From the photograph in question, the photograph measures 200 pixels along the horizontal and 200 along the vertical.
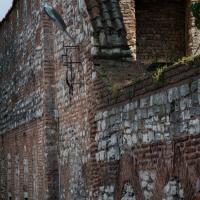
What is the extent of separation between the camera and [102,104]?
11.0 metres

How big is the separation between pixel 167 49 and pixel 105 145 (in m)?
2.96

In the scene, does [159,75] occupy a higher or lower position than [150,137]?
higher

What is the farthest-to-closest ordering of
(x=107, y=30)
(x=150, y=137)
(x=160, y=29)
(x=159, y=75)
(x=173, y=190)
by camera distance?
(x=160, y=29) → (x=107, y=30) → (x=150, y=137) → (x=159, y=75) → (x=173, y=190)

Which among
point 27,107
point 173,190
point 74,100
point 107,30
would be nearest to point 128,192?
point 173,190

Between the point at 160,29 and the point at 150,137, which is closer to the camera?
the point at 150,137

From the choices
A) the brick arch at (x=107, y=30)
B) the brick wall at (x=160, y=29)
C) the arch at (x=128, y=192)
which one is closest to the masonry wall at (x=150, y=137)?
the arch at (x=128, y=192)

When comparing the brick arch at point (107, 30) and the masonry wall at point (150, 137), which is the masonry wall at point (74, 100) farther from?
the masonry wall at point (150, 137)

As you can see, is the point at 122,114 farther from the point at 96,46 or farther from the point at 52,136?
the point at 52,136

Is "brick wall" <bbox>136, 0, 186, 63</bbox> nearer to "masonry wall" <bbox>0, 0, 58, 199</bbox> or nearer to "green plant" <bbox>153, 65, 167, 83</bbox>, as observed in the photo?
"masonry wall" <bbox>0, 0, 58, 199</bbox>

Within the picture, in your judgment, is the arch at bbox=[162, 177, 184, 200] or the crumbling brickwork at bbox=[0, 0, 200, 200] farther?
the crumbling brickwork at bbox=[0, 0, 200, 200]

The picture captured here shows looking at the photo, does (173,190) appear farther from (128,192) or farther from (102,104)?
(102,104)

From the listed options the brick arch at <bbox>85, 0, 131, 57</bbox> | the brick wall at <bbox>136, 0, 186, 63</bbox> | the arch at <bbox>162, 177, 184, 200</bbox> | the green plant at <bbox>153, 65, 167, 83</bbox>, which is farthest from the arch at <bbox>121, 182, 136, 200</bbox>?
the brick wall at <bbox>136, 0, 186, 63</bbox>

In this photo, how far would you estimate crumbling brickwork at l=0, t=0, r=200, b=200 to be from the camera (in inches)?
331

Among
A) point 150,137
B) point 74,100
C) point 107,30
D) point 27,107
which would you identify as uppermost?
point 107,30
